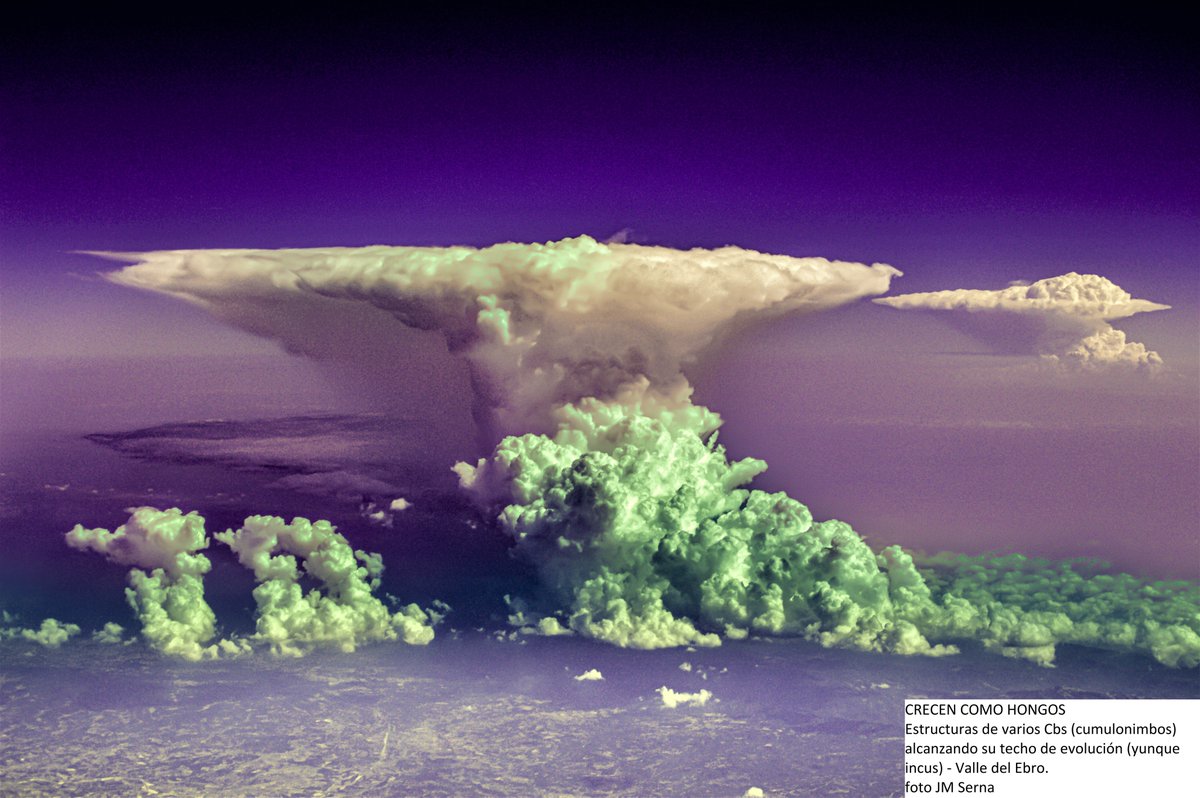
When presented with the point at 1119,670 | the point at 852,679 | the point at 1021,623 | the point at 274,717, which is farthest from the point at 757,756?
the point at 274,717

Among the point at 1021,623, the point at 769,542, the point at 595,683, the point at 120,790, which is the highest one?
the point at 769,542

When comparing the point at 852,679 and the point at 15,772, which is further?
the point at 852,679

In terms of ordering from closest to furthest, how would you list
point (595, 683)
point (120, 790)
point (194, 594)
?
point (120, 790) → point (194, 594) → point (595, 683)

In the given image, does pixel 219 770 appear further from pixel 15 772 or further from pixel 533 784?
pixel 533 784

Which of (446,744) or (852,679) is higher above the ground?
(852,679)

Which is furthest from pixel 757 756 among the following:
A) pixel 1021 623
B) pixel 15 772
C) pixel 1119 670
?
pixel 15 772

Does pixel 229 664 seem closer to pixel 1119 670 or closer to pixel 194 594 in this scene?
pixel 194 594

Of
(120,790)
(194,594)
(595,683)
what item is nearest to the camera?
(120,790)

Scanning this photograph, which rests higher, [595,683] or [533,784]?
[595,683]

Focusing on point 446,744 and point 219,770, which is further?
point 446,744
